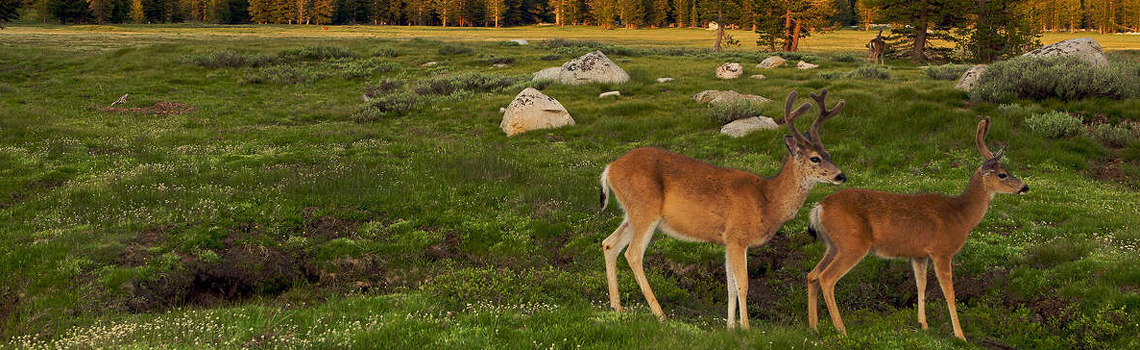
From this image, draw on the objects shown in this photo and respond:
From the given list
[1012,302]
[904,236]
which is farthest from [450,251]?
[1012,302]

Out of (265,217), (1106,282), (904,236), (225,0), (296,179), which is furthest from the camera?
(225,0)

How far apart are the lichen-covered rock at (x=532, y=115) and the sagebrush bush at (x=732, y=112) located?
464 cm

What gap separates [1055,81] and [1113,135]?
137 inches

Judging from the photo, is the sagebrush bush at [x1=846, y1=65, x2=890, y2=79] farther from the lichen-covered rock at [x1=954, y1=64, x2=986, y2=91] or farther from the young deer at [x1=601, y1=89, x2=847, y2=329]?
the young deer at [x1=601, y1=89, x2=847, y2=329]

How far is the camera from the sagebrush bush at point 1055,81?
17.4m

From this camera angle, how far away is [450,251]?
10375 mm

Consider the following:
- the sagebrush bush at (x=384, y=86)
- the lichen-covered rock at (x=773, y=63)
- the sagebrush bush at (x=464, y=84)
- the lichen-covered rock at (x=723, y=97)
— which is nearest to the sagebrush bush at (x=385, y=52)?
the sagebrush bush at (x=384, y=86)

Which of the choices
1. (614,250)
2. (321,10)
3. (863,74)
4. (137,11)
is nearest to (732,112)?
Answer: (614,250)

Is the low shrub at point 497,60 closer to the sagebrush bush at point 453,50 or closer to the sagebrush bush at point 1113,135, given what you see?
the sagebrush bush at point 453,50

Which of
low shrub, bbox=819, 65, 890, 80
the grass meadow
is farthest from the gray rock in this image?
the grass meadow

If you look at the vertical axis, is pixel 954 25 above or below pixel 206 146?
above

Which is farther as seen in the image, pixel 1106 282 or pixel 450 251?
pixel 450 251

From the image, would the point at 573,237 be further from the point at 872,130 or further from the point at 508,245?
the point at 872,130

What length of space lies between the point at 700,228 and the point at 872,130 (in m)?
11.8
